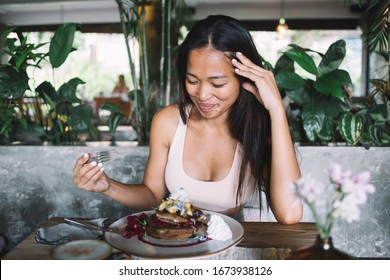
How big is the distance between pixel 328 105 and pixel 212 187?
0.95m

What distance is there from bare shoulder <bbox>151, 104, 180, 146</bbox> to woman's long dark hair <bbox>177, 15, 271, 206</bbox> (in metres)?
0.03

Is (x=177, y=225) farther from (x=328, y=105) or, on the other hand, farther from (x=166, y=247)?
(x=328, y=105)

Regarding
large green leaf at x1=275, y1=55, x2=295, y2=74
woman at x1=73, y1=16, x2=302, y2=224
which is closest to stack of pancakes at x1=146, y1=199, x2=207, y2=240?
woman at x1=73, y1=16, x2=302, y2=224

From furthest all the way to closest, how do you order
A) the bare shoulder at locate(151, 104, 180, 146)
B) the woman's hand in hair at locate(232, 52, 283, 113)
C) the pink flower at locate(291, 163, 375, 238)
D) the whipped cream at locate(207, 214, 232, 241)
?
the bare shoulder at locate(151, 104, 180, 146), the woman's hand in hair at locate(232, 52, 283, 113), the whipped cream at locate(207, 214, 232, 241), the pink flower at locate(291, 163, 375, 238)

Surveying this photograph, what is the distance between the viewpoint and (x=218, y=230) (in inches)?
37.0

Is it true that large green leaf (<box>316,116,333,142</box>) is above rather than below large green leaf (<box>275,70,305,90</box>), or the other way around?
below

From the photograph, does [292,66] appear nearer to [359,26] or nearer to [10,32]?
[10,32]

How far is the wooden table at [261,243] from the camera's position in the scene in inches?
35.6

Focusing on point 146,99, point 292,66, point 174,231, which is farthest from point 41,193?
point 292,66

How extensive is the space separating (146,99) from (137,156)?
20.7 inches

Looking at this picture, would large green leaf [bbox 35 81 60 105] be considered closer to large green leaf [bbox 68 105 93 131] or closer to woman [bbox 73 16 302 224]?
large green leaf [bbox 68 105 93 131]

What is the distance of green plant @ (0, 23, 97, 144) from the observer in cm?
193

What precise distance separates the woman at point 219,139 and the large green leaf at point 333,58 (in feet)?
2.54

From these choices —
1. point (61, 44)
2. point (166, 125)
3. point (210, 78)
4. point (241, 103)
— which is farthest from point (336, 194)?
point (61, 44)
